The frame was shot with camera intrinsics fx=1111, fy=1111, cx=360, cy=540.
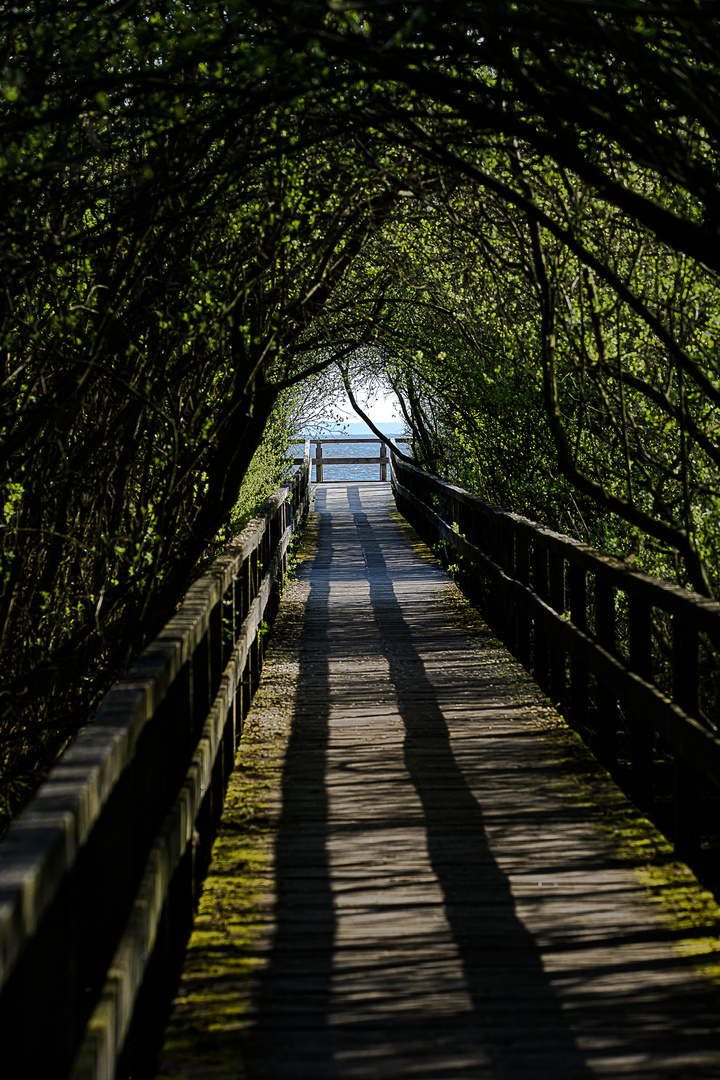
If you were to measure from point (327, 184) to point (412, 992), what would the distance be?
4303mm

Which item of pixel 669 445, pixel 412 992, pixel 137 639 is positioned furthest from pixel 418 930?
pixel 669 445

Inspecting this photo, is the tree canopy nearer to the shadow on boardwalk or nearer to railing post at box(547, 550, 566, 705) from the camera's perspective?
railing post at box(547, 550, 566, 705)

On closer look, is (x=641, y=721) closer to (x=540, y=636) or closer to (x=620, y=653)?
(x=620, y=653)

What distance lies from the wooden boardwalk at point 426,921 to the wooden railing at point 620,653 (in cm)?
25

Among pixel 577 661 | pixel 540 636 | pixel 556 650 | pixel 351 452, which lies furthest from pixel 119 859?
pixel 351 452

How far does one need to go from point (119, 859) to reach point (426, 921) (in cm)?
137

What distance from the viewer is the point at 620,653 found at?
6.82 m

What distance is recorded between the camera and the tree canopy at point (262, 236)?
439 cm

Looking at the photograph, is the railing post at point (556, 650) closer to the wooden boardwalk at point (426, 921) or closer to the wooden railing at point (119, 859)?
the wooden boardwalk at point (426, 921)

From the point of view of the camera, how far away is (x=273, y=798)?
496cm

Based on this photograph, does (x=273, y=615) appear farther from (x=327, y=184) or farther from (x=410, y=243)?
(x=327, y=184)

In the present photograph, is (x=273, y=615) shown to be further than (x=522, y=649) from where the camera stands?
Yes

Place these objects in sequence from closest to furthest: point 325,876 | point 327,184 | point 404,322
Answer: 1. point 325,876
2. point 327,184
3. point 404,322

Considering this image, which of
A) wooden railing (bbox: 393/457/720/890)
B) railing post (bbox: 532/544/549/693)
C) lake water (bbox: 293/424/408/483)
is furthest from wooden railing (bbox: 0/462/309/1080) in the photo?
lake water (bbox: 293/424/408/483)
